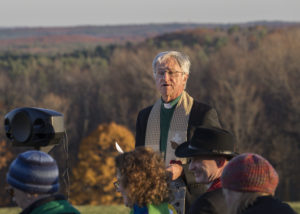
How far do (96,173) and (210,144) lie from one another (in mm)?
52937

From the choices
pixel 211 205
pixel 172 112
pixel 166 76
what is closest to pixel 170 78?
pixel 166 76

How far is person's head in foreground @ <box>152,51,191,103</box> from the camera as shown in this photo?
5.24 metres

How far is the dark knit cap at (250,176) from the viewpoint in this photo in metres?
3.26

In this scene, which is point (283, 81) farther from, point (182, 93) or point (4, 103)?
point (182, 93)

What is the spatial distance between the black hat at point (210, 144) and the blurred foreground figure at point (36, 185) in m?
0.99

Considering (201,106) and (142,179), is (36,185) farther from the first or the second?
(201,106)

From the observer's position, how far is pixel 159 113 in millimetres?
5512

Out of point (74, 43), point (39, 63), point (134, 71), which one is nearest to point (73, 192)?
point (134, 71)

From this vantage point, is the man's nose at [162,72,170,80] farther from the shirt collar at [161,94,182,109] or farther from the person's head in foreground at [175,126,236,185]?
the person's head in foreground at [175,126,236,185]

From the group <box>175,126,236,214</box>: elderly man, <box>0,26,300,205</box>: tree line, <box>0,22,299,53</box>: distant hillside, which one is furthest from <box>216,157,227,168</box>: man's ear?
<box>0,22,299,53</box>: distant hillside

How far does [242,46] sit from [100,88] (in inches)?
835

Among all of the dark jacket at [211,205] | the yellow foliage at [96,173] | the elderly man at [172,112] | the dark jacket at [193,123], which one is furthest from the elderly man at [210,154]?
the yellow foliage at [96,173]

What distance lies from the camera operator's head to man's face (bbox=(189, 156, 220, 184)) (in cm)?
101

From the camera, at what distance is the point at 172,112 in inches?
213
